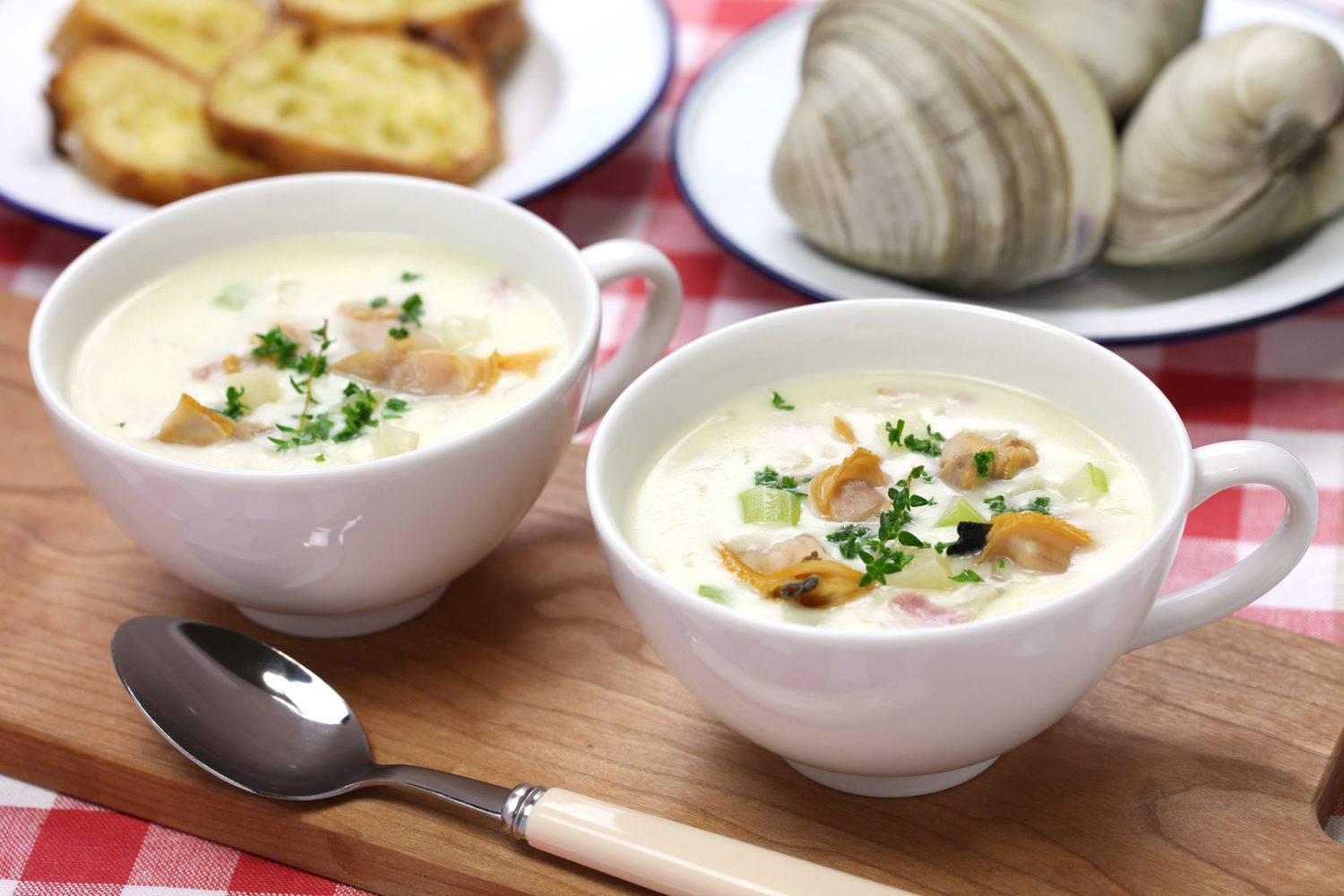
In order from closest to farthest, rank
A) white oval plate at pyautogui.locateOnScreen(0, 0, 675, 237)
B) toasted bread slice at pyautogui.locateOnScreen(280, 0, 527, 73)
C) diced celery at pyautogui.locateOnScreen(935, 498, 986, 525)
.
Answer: diced celery at pyautogui.locateOnScreen(935, 498, 986, 525)
white oval plate at pyautogui.locateOnScreen(0, 0, 675, 237)
toasted bread slice at pyautogui.locateOnScreen(280, 0, 527, 73)

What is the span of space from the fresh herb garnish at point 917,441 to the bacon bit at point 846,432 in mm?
34

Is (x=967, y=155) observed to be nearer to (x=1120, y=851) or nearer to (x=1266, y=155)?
(x=1266, y=155)

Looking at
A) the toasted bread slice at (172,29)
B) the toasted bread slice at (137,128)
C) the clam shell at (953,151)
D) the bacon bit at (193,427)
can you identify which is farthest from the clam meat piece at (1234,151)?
the toasted bread slice at (172,29)

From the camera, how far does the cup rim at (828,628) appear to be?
111 centimetres

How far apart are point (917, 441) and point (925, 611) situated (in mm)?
255

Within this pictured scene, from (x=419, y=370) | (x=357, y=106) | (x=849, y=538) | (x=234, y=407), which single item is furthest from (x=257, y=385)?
(x=357, y=106)

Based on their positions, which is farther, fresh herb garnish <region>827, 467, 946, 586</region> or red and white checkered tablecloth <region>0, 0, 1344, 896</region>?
red and white checkered tablecloth <region>0, 0, 1344, 896</region>

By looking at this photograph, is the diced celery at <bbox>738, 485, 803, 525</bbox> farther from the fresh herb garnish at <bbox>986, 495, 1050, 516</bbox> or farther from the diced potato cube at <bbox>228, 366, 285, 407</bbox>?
the diced potato cube at <bbox>228, 366, 285, 407</bbox>

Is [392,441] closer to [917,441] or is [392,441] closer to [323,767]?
[323,767]

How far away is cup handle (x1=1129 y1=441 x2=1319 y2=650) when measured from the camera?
123 cm

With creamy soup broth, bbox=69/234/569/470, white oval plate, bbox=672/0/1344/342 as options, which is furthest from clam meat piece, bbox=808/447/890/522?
white oval plate, bbox=672/0/1344/342

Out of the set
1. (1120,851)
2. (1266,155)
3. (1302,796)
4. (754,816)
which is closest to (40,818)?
(754,816)

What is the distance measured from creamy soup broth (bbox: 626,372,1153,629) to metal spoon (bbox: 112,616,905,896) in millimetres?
201

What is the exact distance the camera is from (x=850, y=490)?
1366 mm
